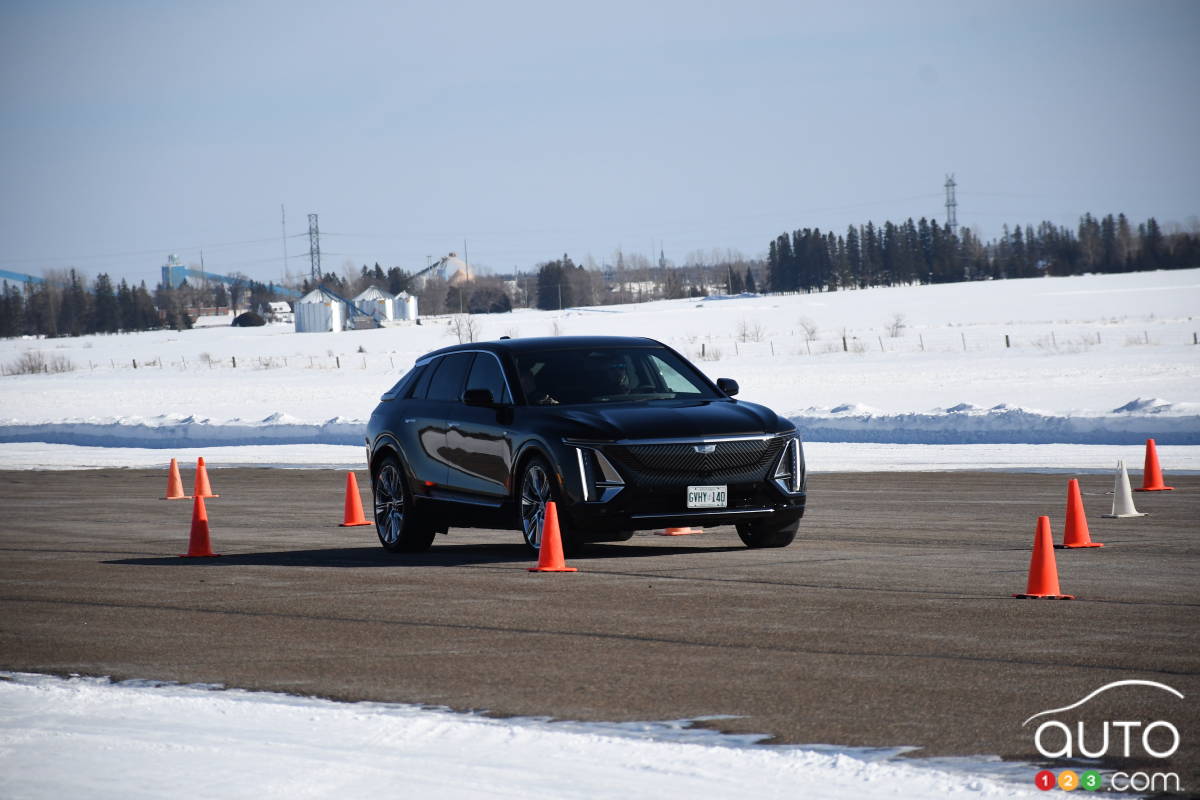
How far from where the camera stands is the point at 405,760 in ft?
21.9

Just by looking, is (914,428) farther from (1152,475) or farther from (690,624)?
(690,624)

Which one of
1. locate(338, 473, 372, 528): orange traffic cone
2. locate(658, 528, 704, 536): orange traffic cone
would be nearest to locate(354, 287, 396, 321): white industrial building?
locate(338, 473, 372, 528): orange traffic cone

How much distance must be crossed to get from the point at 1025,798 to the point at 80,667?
5404mm

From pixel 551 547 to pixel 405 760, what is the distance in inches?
245

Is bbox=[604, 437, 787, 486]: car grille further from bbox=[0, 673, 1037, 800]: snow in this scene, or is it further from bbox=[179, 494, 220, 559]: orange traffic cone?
bbox=[0, 673, 1037, 800]: snow

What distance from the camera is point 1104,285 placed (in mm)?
159750

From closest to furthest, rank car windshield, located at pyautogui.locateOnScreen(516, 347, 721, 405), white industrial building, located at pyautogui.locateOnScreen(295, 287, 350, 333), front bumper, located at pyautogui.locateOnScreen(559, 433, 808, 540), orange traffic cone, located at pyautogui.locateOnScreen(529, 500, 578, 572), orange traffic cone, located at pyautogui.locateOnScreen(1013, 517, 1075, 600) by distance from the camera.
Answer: orange traffic cone, located at pyautogui.locateOnScreen(1013, 517, 1075, 600) → orange traffic cone, located at pyautogui.locateOnScreen(529, 500, 578, 572) → front bumper, located at pyautogui.locateOnScreen(559, 433, 808, 540) → car windshield, located at pyautogui.locateOnScreen(516, 347, 721, 405) → white industrial building, located at pyautogui.locateOnScreen(295, 287, 350, 333)

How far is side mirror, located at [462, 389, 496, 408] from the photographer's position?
46.8 ft

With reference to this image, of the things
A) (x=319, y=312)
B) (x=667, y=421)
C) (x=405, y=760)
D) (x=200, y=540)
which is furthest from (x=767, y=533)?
(x=319, y=312)

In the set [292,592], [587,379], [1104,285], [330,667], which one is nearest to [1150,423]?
[587,379]

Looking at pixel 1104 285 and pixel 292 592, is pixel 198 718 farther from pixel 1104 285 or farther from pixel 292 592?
pixel 1104 285

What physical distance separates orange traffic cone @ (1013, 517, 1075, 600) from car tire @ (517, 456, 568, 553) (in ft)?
13.5

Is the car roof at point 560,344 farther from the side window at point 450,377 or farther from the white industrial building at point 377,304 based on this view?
the white industrial building at point 377,304

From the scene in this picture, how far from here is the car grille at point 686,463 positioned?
1325cm
